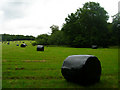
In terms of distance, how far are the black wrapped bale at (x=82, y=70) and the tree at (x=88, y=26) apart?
43640mm

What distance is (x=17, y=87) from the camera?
525 centimetres

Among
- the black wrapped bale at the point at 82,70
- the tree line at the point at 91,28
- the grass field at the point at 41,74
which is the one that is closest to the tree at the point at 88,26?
the tree line at the point at 91,28

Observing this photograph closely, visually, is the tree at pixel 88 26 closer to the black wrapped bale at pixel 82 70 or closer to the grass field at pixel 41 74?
the grass field at pixel 41 74

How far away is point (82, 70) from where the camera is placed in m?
5.39

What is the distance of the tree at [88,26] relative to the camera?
4977 cm

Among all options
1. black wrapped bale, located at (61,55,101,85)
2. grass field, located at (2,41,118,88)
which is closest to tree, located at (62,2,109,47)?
grass field, located at (2,41,118,88)

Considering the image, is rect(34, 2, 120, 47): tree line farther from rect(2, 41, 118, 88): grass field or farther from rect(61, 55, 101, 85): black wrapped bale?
rect(61, 55, 101, 85): black wrapped bale

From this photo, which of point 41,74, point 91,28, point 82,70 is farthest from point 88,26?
point 82,70

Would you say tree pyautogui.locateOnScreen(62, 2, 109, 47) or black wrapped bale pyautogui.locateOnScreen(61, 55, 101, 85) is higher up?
tree pyautogui.locateOnScreen(62, 2, 109, 47)

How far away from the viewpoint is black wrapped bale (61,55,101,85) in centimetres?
545

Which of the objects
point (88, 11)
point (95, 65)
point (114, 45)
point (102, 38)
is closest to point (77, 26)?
point (88, 11)

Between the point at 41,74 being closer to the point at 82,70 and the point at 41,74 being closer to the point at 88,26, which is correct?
the point at 82,70

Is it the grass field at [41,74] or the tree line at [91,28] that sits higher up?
the tree line at [91,28]

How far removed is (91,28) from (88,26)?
6.40 ft
